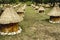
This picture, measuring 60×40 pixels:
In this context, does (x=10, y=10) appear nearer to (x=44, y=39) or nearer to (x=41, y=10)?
(x=44, y=39)

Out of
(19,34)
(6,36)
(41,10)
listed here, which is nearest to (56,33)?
(19,34)

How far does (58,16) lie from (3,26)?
17.8ft

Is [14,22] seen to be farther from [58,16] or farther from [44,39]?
[58,16]

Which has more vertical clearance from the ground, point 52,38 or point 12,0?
point 52,38

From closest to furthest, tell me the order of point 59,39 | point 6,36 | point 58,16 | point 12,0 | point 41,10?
point 59,39, point 6,36, point 58,16, point 41,10, point 12,0

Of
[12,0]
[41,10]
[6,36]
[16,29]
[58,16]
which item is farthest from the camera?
[12,0]

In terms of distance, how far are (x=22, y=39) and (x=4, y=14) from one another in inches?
87.8

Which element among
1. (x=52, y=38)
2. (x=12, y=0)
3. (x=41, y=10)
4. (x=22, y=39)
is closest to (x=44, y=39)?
(x=52, y=38)

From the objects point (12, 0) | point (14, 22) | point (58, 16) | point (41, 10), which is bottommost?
point (12, 0)

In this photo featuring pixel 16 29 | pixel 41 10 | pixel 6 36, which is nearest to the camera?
pixel 6 36

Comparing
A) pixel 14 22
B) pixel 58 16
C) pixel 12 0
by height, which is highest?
pixel 14 22

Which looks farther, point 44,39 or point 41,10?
point 41,10

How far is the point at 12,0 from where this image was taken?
49.2 m

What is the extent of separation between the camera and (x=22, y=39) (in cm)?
920
